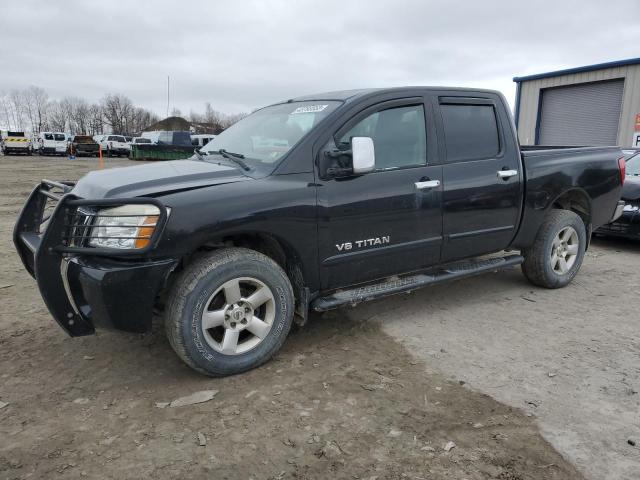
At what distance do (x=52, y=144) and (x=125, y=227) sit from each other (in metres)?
41.5

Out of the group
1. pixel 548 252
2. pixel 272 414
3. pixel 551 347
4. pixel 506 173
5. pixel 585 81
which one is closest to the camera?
pixel 272 414

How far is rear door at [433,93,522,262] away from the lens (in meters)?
4.08

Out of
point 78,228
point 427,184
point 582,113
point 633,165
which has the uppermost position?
point 582,113

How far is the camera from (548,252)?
4.84 m

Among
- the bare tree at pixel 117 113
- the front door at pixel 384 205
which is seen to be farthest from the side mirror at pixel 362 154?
the bare tree at pixel 117 113

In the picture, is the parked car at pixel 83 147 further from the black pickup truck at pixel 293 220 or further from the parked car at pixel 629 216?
the parked car at pixel 629 216

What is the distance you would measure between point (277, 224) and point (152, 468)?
1.56 meters

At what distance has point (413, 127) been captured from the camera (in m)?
3.96

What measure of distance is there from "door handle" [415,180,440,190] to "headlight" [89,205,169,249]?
6.36ft

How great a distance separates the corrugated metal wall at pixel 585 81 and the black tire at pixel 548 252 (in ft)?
43.1

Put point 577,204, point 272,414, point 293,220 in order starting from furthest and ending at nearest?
point 577,204
point 293,220
point 272,414

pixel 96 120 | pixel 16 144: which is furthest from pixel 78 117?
pixel 16 144

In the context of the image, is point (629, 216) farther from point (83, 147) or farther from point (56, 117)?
point (56, 117)

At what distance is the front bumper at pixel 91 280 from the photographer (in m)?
2.80
